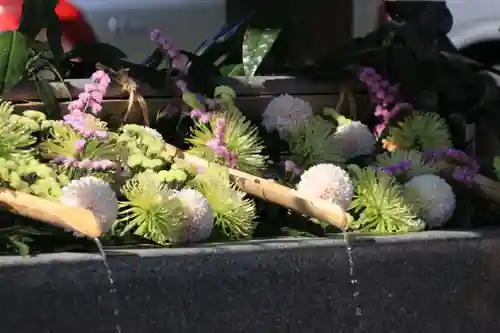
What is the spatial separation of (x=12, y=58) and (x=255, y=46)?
1.55ft

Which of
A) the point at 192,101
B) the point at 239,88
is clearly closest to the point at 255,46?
the point at 239,88

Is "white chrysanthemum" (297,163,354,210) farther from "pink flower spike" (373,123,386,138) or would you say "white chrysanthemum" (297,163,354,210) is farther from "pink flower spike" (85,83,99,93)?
"pink flower spike" (85,83,99,93)

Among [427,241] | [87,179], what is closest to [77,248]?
[87,179]

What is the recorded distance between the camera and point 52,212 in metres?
1.08

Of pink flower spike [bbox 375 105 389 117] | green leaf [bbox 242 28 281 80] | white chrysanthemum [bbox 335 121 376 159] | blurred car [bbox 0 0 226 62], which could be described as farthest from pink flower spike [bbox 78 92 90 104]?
blurred car [bbox 0 0 226 62]

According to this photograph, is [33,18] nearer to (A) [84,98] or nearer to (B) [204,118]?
(A) [84,98]

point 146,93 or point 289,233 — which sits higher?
point 146,93

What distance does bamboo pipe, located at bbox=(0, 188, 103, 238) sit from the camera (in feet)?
3.46

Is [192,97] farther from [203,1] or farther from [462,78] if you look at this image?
[203,1]

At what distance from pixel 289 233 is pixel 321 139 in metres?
0.23

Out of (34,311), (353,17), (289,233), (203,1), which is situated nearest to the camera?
(34,311)

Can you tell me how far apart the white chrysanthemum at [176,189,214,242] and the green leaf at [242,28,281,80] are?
39 cm

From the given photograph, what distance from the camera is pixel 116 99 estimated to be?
1.43m

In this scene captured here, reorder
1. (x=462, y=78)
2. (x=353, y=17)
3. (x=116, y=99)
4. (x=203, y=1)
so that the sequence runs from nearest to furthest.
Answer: (x=116, y=99) → (x=462, y=78) → (x=353, y=17) → (x=203, y=1)
